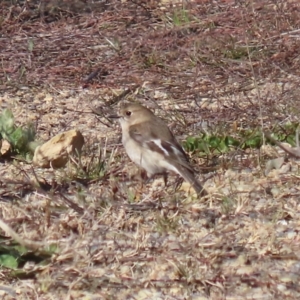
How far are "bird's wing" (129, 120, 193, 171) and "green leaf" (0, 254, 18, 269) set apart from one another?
1518 millimetres

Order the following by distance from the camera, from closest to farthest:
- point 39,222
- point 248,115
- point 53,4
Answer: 1. point 39,222
2. point 248,115
3. point 53,4

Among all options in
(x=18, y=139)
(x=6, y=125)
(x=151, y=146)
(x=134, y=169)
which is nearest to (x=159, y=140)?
(x=151, y=146)

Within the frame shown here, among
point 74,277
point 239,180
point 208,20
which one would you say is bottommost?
point 208,20

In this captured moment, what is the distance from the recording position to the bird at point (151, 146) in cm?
595

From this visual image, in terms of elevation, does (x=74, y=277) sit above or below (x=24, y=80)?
above

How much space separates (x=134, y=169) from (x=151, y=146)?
7.9 inches

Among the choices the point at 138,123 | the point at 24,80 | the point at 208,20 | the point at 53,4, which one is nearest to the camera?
the point at 138,123

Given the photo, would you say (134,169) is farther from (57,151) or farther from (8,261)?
(8,261)

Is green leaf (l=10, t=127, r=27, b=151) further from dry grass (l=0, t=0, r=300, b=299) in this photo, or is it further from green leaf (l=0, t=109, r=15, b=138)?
dry grass (l=0, t=0, r=300, b=299)

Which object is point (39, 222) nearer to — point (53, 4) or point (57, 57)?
point (57, 57)

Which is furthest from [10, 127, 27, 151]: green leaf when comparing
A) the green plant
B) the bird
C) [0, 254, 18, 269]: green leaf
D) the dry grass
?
[0, 254, 18, 269]: green leaf

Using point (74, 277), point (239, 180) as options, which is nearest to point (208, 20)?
point (239, 180)

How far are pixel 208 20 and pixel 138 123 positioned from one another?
348 centimetres

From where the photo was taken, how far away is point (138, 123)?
6652 mm
